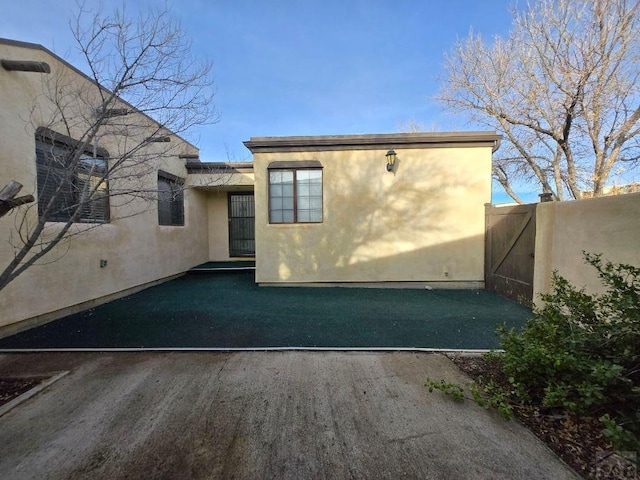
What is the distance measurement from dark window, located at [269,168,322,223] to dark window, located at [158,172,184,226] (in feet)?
7.78

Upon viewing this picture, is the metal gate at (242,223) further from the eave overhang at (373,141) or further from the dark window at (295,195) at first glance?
the eave overhang at (373,141)

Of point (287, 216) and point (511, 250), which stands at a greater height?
point (287, 216)

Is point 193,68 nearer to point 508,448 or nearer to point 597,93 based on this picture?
point 508,448

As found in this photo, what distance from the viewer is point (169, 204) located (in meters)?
7.90

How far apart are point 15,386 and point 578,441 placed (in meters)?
4.62

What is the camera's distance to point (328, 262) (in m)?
6.83

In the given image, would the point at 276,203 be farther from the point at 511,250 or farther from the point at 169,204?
the point at 511,250

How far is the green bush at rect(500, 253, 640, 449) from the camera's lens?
1829 mm

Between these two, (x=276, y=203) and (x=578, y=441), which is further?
(x=276, y=203)

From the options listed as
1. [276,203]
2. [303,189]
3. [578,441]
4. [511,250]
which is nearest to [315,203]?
[303,189]

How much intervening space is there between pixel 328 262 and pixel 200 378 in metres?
4.38

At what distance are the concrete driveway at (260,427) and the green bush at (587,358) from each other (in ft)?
1.30

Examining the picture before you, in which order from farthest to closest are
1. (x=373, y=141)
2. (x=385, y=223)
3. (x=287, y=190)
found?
(x=287, y=190), (x=385, y=223), (x=373, y=141)

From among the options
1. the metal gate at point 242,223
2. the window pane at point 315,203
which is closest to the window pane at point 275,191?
the window pane at point 315,203
